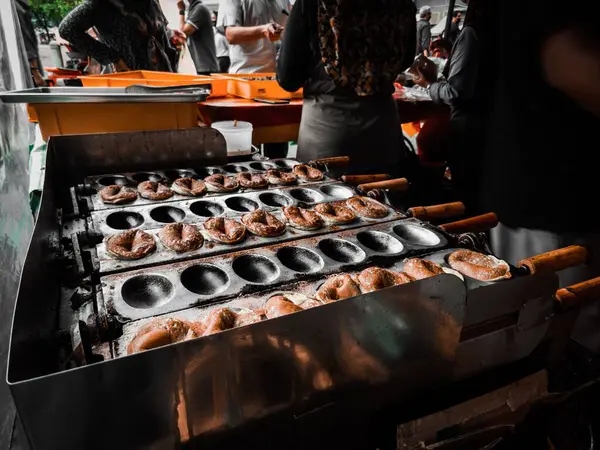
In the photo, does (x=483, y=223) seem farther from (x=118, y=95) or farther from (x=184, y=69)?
(x=184, y=69)

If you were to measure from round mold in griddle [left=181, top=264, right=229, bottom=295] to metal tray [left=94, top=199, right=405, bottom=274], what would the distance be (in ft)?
0.25

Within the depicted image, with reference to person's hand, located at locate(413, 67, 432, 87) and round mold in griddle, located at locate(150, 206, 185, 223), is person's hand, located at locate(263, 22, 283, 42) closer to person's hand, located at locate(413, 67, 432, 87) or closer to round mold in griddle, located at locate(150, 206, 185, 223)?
person's hand, located at locate(413, 67, 432, 87)

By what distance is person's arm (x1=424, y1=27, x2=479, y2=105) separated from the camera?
9.85ft

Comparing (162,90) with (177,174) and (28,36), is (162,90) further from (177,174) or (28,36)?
(28,36)

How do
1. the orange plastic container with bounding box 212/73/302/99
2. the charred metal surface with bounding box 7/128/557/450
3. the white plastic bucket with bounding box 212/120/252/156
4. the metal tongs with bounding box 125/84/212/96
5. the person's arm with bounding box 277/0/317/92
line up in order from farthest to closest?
the orange plastic container with bounding box 212/73/302/99, the white plastic bucket with bounding box 212/120/252/156, the metal tongs with bounding box 125/84/212/96, the person's arm with bounding box 277/0/317/92, the charred metal surface with bounding box 7/128/557/450

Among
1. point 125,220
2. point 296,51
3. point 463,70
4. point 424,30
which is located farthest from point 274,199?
point 424,30

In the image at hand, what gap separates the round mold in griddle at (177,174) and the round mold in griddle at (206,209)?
1.43 ft

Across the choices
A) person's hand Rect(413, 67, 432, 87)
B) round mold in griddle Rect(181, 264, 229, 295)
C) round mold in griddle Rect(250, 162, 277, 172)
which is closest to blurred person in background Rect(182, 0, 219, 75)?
person's hand Rect(413, 67, 432, 87)

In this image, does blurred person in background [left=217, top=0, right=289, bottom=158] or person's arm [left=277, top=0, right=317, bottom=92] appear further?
blurred person in background [left=217, top=0, right=289, bottom=158]

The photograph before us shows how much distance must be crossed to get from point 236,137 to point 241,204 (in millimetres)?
885

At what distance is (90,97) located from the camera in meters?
2.44

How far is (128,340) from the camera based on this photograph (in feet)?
3.65

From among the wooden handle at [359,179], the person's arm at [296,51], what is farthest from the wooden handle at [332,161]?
the person's arm at [296,51]

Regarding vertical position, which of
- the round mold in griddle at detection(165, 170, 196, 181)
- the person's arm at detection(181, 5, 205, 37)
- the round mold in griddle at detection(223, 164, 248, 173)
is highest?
the person's arm at detection(181, 5, 205, 37)
